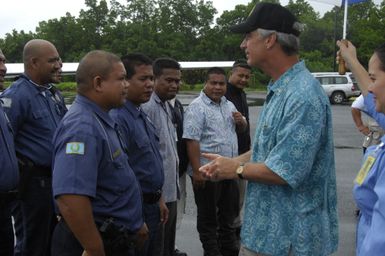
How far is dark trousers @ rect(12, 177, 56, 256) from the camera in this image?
12.9ft

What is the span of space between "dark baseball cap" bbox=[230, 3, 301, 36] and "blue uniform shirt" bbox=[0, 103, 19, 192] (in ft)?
6.83

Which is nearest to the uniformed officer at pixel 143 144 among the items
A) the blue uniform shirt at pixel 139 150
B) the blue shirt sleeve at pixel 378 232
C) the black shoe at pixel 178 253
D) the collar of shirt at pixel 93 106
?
the blue uniform shirt at pixel 139 150

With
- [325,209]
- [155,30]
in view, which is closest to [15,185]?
[325,209]

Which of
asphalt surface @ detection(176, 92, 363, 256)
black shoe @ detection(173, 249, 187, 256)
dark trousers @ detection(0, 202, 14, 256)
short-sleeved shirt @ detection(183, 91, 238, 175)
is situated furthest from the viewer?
asphalt surface @ detection(176, 92, 363, 256)

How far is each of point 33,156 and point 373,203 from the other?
9.30 feet

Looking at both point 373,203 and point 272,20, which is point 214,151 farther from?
point 373,203

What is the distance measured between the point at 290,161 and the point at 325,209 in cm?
38

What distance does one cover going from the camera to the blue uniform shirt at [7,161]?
3.62 meters

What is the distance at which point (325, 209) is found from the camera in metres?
2.55

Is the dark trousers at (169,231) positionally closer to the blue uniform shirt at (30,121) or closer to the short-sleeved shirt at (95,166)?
the blue uniform shirt at (30,121)

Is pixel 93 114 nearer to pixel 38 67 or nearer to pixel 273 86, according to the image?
pixel 273 86

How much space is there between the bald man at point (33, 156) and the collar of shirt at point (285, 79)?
2.20 metres

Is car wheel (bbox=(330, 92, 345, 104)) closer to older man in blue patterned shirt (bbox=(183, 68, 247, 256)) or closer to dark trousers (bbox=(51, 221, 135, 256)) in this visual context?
older man in blue patterned shirt (bbox=(183, 68, 247, 256))

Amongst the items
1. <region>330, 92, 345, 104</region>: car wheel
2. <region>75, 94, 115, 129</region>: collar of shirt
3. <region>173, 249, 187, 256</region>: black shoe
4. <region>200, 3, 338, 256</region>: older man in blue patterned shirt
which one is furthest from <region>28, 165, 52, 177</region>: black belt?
<region>330, 92, 345, 104</region>: car wheel
